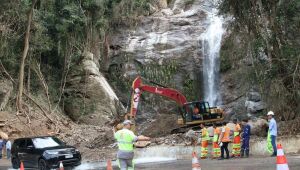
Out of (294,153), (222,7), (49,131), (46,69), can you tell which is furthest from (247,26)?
(46,69)

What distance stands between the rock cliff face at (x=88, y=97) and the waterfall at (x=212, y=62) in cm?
791

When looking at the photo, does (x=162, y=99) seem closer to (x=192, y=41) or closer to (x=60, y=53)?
(x=192, y=41)

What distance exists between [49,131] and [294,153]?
1805 centimetres

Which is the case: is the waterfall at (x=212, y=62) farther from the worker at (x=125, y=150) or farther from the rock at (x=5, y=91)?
the worker at (x=125, y=150)

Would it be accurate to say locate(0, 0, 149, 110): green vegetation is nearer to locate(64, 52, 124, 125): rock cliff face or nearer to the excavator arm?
locate(64, 52, 124, 125): rock cliff face

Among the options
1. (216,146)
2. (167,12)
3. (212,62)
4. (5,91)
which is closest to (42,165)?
(216,146)

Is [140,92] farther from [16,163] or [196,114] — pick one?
[16,163]

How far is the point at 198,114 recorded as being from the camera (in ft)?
83.1

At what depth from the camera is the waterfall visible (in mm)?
39125

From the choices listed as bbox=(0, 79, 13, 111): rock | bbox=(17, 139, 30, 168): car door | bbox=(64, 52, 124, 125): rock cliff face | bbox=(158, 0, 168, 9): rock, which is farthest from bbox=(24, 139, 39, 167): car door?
bbox=(158, 0, 168, 9): rock

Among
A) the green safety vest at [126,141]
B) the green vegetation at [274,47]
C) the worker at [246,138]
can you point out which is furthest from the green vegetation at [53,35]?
the green safety vest at [126,141]

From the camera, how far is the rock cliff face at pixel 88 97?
1484 inches

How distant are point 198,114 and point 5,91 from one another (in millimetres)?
14926

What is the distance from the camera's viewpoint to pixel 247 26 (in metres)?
23.6
